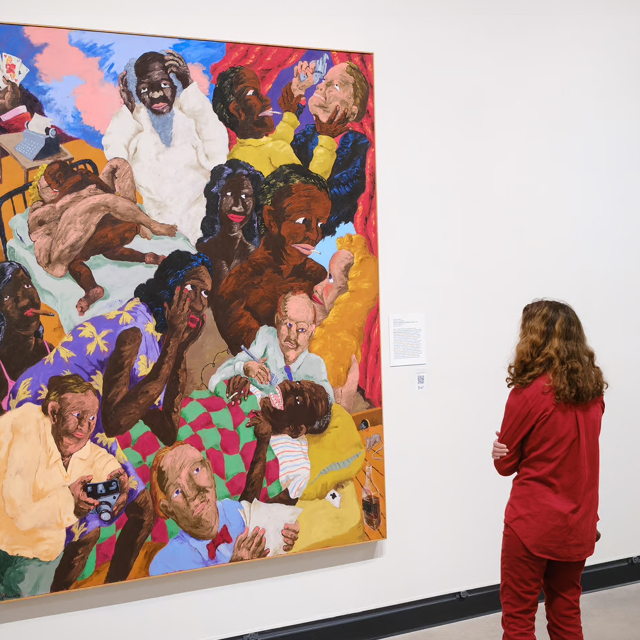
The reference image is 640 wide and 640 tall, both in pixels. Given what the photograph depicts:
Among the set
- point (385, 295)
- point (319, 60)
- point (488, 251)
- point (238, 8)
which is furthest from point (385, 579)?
point (238, 8)

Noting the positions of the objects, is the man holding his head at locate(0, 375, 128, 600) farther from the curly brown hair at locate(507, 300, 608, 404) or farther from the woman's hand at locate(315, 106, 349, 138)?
the curly brown hair at locate(507, 300, 608, 404)

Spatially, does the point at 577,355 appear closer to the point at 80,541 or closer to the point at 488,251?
the point at 488,251

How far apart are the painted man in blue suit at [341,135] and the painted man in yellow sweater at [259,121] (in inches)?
1.4

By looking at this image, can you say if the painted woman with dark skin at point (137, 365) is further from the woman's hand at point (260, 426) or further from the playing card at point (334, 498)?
the playing card at point (334, 498)

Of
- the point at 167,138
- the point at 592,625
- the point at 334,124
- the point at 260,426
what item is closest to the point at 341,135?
the point at 334,124

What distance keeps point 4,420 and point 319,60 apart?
1.95 meters

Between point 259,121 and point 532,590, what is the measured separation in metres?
2.11

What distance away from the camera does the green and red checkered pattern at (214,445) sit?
249 cm

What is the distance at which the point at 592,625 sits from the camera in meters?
3.08

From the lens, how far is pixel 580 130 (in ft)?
11.1

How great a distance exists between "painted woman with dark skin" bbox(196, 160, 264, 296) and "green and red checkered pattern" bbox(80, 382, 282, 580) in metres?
0.45

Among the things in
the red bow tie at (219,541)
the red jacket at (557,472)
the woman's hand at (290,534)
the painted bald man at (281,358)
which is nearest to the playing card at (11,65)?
the painted bald man at (281,358)

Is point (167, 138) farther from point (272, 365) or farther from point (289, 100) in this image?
→ point (272, 365)

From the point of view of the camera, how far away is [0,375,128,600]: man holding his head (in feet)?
7.68
